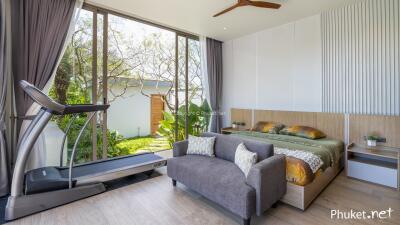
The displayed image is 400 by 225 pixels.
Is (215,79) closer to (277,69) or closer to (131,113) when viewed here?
(277,69)

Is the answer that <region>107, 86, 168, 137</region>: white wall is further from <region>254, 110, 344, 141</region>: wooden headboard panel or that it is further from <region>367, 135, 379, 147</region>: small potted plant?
<region>367, 135, 379, 147</region>: small potted plant

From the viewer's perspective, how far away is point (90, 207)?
2.47 meters

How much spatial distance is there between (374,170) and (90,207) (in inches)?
157

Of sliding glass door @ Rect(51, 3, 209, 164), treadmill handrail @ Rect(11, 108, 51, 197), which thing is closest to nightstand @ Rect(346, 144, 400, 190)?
sliding glass door @ Rect(51, 3, 209, 164)

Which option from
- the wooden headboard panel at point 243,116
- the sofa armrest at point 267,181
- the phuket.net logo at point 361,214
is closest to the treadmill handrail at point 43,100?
the sofa armrest at point 267,181

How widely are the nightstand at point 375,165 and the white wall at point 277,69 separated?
1086 mm

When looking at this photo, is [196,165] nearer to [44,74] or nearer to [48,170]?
[48,170]

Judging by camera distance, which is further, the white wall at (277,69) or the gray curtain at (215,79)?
the gray curtain at (215,79)

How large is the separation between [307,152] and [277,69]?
2.38 metres

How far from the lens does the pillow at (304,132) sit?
3699 millimetres

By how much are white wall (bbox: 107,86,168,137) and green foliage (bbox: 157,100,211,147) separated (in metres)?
0.43

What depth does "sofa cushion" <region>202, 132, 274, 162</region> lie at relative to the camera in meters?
2.51

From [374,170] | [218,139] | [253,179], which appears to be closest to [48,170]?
[218,139]

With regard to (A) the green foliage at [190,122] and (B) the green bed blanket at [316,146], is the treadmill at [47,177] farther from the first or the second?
(B) the green bed blanket at [316,146]
